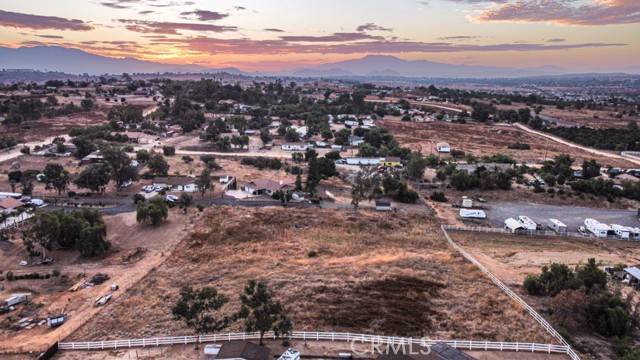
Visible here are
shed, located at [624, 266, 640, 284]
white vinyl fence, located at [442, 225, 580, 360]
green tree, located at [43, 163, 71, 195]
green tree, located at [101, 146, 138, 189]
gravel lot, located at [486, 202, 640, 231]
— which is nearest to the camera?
white vinyl fence, located at [442, 225, 580, 360]

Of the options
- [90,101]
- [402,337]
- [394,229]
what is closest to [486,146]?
[394,229]

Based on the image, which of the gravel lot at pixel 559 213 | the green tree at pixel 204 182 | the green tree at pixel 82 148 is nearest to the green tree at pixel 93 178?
the green tree at pixel 204 182

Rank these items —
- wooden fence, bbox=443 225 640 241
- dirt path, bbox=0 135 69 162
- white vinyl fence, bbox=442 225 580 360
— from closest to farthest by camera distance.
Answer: white vinyl fence, bbox=442 225 580 360 → wooden fence, bbox=443 225 640 241 → dirt path, bbox=0 135 69 162

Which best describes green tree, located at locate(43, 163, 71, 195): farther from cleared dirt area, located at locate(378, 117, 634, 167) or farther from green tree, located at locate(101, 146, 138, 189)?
cleared dirt area, located at locate(378, 117, 634, 167)

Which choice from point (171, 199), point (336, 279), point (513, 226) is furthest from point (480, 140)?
point (336, 279)

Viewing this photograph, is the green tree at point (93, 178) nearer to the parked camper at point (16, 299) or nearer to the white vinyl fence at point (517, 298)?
the parked camper at point (16, 299)

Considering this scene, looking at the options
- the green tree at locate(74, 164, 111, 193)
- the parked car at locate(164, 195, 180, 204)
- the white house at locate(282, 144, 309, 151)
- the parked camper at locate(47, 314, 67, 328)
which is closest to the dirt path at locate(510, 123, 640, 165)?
the white house at locate(282, 144, 309, 151)
